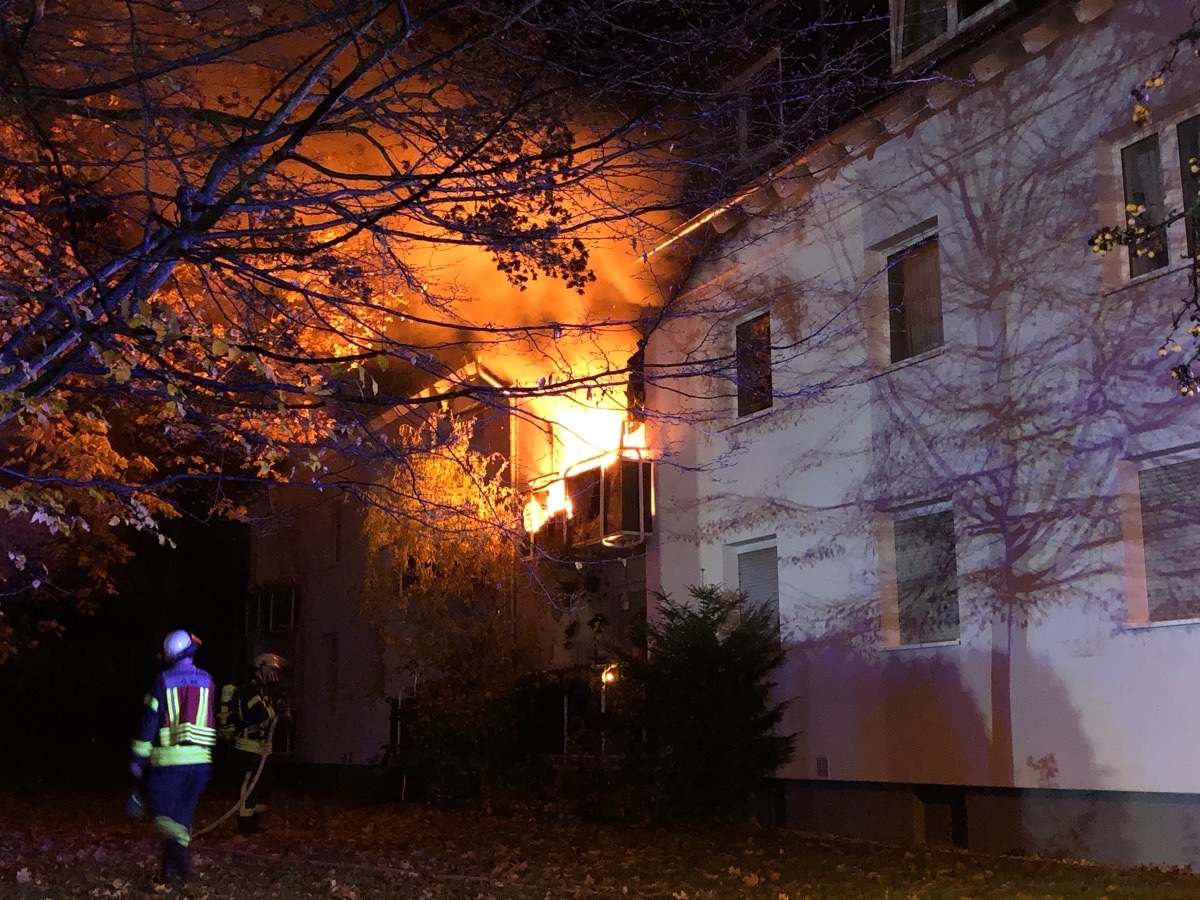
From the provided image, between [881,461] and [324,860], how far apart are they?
661cm

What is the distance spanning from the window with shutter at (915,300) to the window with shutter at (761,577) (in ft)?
9.62

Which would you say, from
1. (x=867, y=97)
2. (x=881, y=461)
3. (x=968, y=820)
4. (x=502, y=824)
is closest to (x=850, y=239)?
(x=867, y=97)

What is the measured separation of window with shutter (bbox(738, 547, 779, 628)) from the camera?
15087 millimetres

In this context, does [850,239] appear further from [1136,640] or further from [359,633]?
[359,633]

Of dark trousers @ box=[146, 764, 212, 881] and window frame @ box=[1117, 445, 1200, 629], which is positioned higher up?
window frame @ box=[1117, 445, 1200, 629]

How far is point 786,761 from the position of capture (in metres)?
14.0

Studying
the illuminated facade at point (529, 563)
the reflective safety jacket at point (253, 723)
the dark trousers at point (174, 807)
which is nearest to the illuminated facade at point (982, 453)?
the illuminated facade at point (529, 563)

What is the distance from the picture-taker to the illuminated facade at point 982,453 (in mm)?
10477

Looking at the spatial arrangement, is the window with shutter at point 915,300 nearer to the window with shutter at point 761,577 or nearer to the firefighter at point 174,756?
the window with shutter at point 761,577

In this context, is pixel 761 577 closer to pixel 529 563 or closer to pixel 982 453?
pixel 529 563

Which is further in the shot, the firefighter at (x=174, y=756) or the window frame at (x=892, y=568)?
the window frame at (x=892, y=568)

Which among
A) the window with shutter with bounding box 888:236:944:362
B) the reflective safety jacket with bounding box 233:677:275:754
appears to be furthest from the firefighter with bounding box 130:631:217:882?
the window with shutter with bounding box 888:236:944:362

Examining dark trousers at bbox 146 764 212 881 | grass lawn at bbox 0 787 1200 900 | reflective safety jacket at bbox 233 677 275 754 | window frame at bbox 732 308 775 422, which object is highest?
window frame at bbox 732 308 775 422

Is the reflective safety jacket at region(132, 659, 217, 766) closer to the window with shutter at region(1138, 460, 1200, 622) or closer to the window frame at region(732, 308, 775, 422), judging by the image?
the window with shutter at region(1138, 460, 1200, 622)
